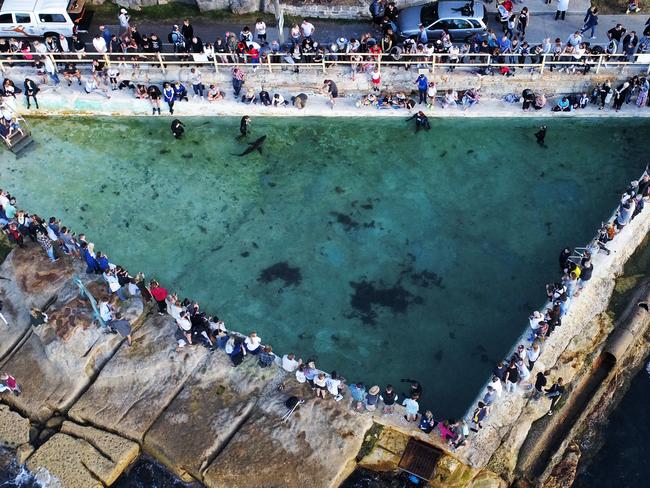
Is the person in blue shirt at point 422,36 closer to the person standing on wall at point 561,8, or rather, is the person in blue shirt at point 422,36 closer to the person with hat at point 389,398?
the person standing on wall at point 561,8

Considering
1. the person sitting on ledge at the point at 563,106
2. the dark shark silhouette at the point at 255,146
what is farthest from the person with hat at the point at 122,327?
the person sitting on ledge at the point at 563,106

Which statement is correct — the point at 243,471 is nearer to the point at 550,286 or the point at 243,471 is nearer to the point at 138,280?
the point at 138,280

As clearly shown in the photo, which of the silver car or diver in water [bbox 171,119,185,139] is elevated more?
the silver car

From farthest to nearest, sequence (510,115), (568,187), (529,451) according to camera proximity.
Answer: (510,115) → (568,187) → (529,451)

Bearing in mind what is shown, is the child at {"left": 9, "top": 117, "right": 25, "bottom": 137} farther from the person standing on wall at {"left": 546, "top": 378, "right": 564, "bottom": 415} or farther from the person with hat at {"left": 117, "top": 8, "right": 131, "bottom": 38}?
the person standing on wall at {"left": 546, "top": 378, "right": 564, "bottom": 415}

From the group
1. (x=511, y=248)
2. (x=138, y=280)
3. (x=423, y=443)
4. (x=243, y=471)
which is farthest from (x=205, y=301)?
(x=511, y=248)

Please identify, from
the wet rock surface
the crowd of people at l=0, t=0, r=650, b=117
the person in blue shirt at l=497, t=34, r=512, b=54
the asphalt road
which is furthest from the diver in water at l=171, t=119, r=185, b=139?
the person in blue shirt at l=497, t=34, r=512, b=54
